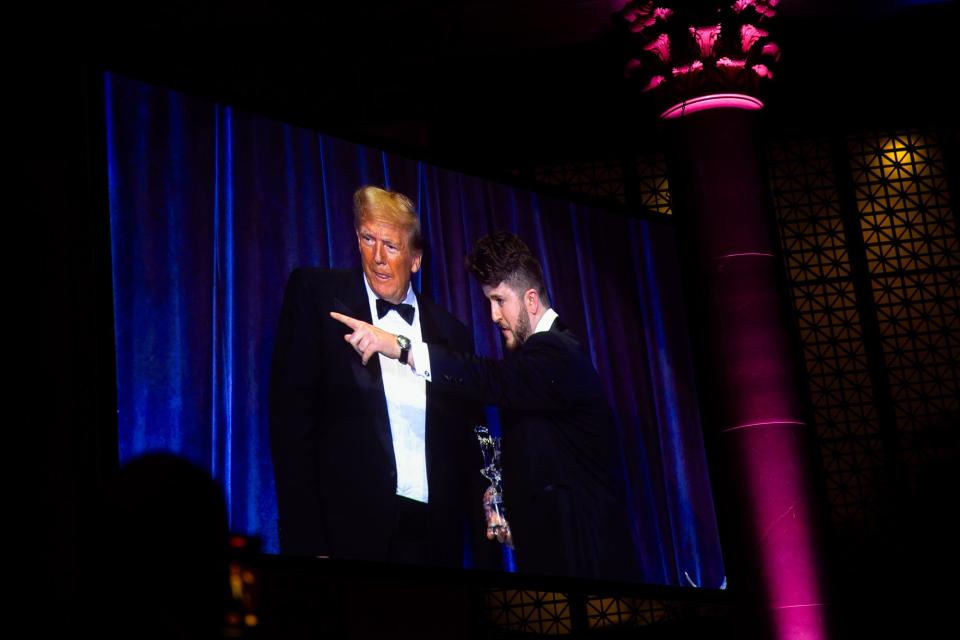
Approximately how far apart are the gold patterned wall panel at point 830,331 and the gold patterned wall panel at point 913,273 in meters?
0.20

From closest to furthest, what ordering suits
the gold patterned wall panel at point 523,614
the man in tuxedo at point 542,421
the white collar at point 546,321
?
the man in tuxedo at point 542,421 < the white collar at point 546,321 < the gold patterned wall panel at point 523,614

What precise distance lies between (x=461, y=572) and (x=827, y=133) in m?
4.71

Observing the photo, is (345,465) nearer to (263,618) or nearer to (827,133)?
(263,618)

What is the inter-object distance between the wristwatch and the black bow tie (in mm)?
130

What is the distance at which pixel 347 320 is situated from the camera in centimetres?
559

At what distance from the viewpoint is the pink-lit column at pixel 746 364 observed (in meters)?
6.12

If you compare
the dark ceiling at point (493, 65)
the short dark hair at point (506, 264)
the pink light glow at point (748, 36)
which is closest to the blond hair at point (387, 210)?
the dark ceiling at point (493, 65)

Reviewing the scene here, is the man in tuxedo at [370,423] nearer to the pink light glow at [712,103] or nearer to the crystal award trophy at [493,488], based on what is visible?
the crystal award trophy at [493,488]

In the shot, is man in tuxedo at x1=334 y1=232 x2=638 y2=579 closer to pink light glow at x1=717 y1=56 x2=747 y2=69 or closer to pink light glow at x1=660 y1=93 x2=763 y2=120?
pink light glow at x1=660 y1=93 x2=763 y2=120

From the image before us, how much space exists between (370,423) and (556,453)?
128cm

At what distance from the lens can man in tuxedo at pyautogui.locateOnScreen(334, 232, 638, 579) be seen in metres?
5.98

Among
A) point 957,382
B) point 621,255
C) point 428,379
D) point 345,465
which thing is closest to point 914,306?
point 957,382

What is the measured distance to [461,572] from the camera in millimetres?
5457

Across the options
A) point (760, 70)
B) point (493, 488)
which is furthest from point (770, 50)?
point (493, 488)
